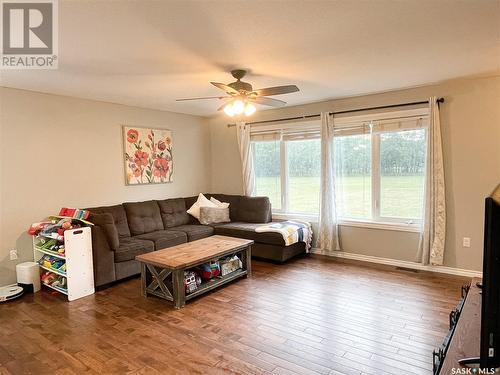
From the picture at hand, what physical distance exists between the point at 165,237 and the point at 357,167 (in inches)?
119

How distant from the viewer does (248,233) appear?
4.68 m

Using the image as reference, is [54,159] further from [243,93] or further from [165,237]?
[243,93]

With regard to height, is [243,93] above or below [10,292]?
above

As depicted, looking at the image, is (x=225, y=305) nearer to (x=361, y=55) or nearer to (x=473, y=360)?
(x=473, y=360)

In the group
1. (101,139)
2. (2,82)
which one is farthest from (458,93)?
(2,82)

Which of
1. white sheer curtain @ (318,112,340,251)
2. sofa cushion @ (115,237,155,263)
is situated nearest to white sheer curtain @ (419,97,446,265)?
white sheer curtain @ (318,112,340,251)

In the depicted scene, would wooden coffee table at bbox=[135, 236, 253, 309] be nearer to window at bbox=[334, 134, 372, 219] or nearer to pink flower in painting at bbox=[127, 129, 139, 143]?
window at bbox=[334, 134, 372, 219]

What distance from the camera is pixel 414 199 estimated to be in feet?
13.8

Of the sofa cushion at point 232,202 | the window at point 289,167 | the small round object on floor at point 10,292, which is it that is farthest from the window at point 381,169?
the small round object on floor at point 10,292

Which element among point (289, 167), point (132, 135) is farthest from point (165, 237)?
point (289, 167)

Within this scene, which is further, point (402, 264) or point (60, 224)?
point (402, 264)

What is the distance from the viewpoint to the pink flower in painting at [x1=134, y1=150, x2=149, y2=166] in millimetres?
4953

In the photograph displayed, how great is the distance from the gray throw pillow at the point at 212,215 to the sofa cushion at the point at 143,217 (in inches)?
28.2

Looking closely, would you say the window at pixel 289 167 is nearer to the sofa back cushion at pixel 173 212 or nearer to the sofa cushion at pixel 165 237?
the sofa back cushion at pixel 173 212
